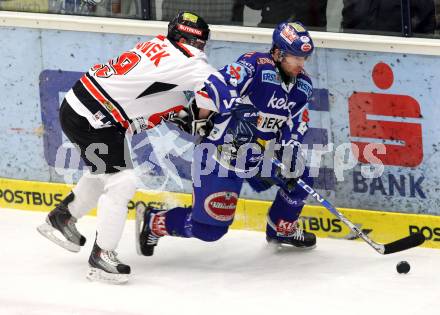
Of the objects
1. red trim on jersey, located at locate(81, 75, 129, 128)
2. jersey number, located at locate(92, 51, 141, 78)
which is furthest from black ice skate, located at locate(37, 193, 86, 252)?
jersey number, located at locate(92, 51, 141, 78)

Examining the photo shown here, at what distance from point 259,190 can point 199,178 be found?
424 mm

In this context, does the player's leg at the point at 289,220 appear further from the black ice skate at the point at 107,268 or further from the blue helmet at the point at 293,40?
the black ice skate at the point at 107,268

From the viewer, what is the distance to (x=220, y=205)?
536 cm

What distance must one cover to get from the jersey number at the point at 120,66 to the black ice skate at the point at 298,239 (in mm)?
1191

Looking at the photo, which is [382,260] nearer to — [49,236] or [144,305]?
[144,305]

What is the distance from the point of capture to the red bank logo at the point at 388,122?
5711 mm

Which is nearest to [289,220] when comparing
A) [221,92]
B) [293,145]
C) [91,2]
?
[293,145]

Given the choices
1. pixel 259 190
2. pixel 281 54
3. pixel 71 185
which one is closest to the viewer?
pixel 281 54

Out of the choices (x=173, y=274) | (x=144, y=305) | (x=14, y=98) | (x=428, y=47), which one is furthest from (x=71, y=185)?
(x=428, y=47)

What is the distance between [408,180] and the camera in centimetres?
577

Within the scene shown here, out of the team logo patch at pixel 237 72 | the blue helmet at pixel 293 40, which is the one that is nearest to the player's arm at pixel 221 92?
the team logo patch at pixel 237 72

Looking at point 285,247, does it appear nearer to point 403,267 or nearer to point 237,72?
point 403,267

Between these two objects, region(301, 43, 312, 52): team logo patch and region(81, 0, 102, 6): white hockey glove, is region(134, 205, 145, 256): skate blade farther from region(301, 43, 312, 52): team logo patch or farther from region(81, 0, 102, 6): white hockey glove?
region(81, 0, 102, 6): white hockey glove

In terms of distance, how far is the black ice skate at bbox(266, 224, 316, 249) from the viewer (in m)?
5.73
